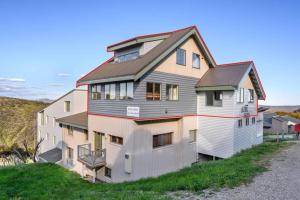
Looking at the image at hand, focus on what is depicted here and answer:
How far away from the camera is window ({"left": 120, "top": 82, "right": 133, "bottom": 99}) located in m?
13.1

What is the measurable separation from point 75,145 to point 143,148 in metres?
9.26

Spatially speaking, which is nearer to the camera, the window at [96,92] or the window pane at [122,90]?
the window pane at [122,90]

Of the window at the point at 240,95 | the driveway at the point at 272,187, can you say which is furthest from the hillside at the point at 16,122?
the driveway at the point at 272,187

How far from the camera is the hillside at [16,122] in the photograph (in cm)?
3969

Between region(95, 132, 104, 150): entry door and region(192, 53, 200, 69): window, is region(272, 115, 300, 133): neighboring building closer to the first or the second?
region(192, 53, 200, 69): window

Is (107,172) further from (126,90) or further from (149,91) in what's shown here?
(149,91)

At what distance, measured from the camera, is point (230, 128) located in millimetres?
15797

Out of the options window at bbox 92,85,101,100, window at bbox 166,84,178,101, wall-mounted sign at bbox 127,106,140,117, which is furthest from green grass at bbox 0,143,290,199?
window at bbox 92,85,101,100

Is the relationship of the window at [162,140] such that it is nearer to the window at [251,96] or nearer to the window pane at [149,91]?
the window pane at [149,91]

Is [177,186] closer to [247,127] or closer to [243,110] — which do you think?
[243,110]

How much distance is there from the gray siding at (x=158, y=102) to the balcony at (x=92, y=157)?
3.21m

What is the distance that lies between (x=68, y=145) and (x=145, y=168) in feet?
35.4

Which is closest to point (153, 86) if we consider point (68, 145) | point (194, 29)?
point (194, 29)

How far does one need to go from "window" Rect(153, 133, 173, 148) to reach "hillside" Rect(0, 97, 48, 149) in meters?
32.6
